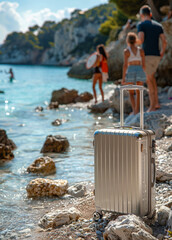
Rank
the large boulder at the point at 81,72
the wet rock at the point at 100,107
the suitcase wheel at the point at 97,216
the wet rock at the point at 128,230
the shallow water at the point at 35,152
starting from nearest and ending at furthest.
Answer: the wet rock at the point at 128,230, the suitcase wheel at the point at 97,216, the shallow water at the point at 35,152, the wet rock at the point at 100,107, the large boulder at the point at 81,72

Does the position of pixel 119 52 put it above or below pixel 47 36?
below

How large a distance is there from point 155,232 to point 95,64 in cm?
905

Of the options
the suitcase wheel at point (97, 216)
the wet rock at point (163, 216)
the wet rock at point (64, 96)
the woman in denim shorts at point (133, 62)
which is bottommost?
the suitcase wheel at point (97, 216)

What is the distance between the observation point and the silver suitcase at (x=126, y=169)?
9.57 feet

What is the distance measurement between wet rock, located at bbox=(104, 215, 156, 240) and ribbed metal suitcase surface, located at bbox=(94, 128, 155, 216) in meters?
0.22

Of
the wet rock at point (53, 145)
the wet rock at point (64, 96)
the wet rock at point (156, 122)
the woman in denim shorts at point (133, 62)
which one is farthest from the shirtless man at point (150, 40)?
the wet rock at point (64, 96)

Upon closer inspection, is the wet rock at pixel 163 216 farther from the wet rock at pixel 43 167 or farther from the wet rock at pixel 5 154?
the wet rock at pixel 5 154

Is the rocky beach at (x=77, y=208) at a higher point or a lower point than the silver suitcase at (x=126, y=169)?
lower

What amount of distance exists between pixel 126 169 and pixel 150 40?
5.26 m

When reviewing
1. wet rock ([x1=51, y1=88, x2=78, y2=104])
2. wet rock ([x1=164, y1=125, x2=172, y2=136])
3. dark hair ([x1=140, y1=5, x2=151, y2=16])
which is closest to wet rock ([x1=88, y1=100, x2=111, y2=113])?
wet rock ([x1=51, y1=88, x2=78, y2=104])

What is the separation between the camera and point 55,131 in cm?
916

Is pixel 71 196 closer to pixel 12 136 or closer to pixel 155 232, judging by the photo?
pixel 155 232

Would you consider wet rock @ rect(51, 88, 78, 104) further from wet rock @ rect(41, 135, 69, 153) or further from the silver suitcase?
the silver suitcase

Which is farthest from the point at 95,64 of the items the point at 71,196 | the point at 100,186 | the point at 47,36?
the point at 47,36
